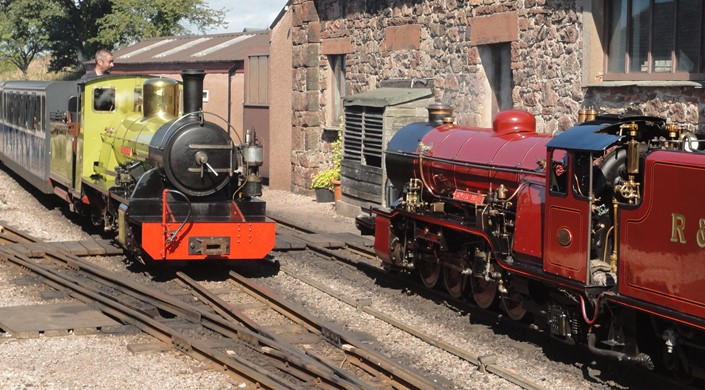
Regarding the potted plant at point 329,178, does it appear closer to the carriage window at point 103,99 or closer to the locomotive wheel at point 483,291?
the carriage window at point 103,99

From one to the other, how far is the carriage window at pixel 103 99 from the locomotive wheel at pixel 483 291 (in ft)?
24.7

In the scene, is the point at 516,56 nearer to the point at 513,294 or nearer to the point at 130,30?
the point at 513,294

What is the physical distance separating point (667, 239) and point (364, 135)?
12.0 metres

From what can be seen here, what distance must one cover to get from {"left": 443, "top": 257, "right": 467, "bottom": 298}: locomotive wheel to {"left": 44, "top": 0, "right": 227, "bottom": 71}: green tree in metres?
41.0

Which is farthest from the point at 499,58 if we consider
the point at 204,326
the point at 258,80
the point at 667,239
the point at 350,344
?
the point at 258,80

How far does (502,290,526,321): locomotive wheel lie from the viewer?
10.8m

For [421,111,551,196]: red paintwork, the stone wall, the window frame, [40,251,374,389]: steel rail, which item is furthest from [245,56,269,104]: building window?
[421,111,551,196]: red paintwork

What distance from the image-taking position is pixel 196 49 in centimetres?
3469

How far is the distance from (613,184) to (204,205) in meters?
6.39

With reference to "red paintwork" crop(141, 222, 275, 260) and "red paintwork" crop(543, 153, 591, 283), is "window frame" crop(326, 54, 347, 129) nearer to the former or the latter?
"red paintwork" crop(141, 222, 275, 260)

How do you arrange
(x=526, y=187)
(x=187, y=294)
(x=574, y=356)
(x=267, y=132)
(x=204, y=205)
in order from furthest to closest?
(x=267, y=132) < (x=204, y=205) < (x=187, y=294) < (x=526, y=187) < (x=574, y=356)

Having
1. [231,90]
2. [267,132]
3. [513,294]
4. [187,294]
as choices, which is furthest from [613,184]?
[231,90]

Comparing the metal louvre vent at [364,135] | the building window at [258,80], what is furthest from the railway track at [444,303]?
the building window at [258,80]

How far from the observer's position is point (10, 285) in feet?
42.3
